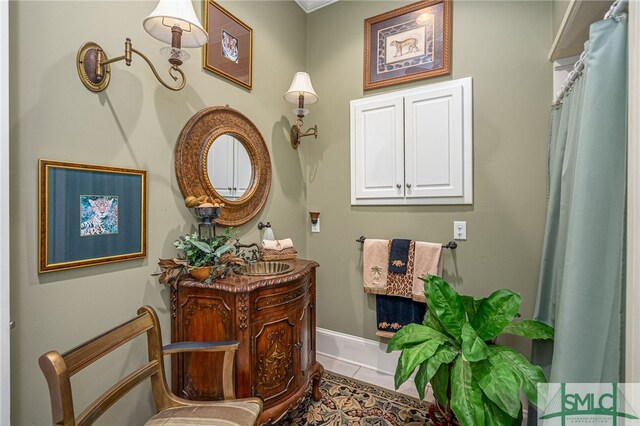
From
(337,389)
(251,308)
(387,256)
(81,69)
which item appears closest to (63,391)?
(251,308)

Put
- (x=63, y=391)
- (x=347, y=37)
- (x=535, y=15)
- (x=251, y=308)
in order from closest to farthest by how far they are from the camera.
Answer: (x=63, y=391)
(x=251, y=308)
(x=535, y=15)
(x=347, y=37)

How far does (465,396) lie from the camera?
4.12 feet

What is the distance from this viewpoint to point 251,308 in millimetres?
1402

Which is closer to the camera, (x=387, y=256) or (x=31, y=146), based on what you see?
(x=31, y=146)

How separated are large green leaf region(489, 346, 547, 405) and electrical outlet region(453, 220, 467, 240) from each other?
84 centimetres

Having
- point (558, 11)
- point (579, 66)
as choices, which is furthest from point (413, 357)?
point (558, 11)

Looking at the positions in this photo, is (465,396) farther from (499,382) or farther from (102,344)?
(102,344)

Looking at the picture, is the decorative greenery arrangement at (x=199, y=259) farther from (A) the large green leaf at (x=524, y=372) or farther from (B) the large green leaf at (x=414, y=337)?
(A) the large green leaf at (x=524, y=372)

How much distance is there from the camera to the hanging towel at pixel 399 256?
2.15 m

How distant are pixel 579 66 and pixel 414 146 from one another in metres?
1.01

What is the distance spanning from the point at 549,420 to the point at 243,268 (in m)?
1.65

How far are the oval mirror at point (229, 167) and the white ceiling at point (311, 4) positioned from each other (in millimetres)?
1571

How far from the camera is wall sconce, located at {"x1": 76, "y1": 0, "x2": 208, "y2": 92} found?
1.25m

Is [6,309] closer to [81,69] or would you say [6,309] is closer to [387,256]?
[81,69]
